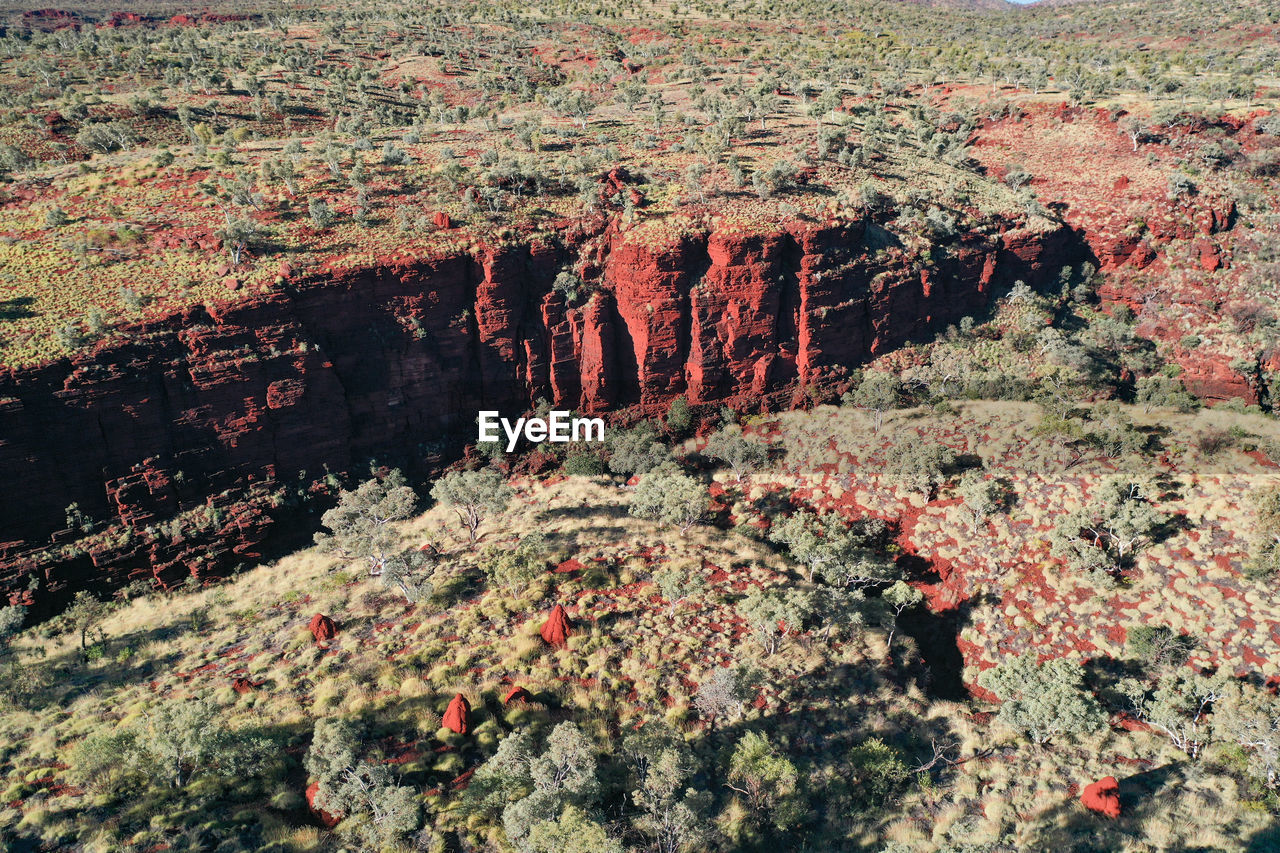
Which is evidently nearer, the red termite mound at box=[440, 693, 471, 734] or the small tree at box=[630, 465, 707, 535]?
the red termite mound at box=[440, 693, 471, 734]

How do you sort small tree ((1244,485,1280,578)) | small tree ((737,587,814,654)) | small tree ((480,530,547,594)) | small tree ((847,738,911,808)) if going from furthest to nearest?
small tree ((480,530,547,594)) < small tree ((1244,485,1280,578)) < small tree ((737,587,814,654)) < small tree ((847,738,911,808))

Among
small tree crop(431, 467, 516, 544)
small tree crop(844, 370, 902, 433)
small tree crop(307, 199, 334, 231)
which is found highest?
small tree crop(307, 199, 334, 231)

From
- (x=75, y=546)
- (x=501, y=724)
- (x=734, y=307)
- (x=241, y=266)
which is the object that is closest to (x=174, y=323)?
(x=241, y=266)

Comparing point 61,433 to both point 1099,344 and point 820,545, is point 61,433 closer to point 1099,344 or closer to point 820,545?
point 820,545

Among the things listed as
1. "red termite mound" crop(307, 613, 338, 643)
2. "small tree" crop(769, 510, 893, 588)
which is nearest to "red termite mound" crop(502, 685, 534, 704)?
"red termite mound" crop(307, 613, 338, 643)

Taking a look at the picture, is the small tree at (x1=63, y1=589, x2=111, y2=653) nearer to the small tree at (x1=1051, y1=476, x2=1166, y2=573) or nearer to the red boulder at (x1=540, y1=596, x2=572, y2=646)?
the red boulder at (x1=540, y1=596, x2=572, y2=646)

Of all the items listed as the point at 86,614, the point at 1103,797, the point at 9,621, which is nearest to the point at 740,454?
the point at 1103,797
